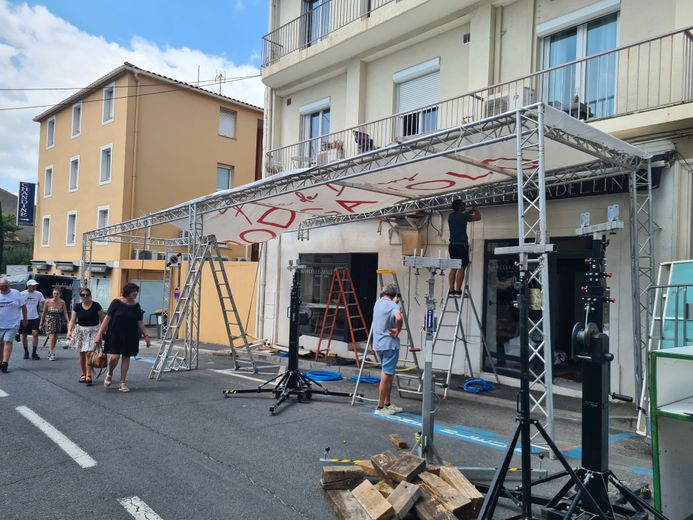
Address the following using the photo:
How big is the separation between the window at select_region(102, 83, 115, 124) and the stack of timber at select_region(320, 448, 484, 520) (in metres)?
21.3

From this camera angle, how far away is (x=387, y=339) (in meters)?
7.17

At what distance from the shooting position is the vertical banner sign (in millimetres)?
26516

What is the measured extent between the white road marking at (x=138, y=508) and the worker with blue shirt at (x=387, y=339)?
3.73 m

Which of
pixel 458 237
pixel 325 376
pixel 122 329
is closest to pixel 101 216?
pixel 122 329

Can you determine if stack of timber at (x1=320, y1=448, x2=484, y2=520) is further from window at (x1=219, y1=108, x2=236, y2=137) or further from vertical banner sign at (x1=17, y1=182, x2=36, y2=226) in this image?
vertical banner sign at (x1=17, y1=182, x2=36, y2=226)

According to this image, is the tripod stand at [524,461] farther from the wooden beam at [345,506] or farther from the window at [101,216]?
the window at [101,216]

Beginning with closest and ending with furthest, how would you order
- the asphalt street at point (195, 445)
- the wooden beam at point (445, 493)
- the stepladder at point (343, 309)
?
1. the wooden beam at point (445, 493)
2. the asphalt street at point (195, 445)
3. the stepladder at point (343, 309)

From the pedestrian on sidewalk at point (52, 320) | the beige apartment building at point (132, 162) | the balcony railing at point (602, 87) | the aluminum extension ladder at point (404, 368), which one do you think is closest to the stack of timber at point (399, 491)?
the aluminum extension ladder at point (404, 368)

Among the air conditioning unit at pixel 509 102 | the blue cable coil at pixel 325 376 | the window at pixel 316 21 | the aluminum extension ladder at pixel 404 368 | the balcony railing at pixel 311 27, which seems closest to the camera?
the aluminum extension ladder at pixel 404 368

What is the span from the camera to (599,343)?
12.4ft

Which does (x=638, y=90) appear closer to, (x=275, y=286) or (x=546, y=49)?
(x=546, y=49)

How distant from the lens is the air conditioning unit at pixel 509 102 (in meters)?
8.70

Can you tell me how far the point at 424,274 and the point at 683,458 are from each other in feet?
23.9

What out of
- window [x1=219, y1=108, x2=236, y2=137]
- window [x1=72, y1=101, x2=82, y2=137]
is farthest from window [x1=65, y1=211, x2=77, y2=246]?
window [x1=219, y1=108, x2=236, y2=137]
